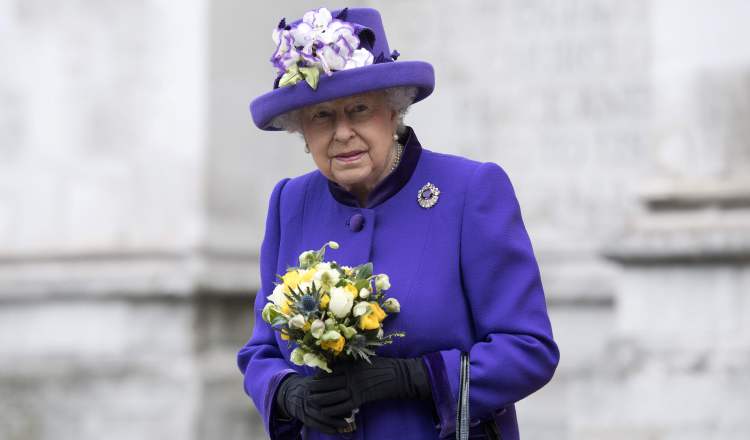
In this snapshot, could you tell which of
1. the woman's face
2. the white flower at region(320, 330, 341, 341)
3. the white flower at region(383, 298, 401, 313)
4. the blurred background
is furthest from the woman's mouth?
the blurred background

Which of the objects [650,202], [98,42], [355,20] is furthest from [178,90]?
[355,20]

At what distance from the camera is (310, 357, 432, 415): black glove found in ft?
8.54

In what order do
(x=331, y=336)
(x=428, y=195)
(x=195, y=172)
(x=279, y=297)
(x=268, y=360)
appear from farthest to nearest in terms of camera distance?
(x=195, y=172) < (x=268, y=360) < (x=428, y=195) < (x=279, y=297) < (x=331, y=336)

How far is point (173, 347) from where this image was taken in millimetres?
6758

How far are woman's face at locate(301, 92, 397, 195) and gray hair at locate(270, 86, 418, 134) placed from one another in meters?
0.02

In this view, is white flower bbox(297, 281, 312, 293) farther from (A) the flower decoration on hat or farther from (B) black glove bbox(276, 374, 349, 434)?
(A) the flower decoration on hat

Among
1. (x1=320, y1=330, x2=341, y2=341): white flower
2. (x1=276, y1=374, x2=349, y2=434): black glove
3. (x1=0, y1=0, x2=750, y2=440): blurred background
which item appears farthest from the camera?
(x1=0, y1=0, x2=750, y2=440): blurred background

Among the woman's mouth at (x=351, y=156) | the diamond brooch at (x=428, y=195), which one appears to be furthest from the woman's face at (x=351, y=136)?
the diamond brooch at (x=428, y=195)

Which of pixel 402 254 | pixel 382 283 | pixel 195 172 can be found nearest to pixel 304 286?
pixel 382 283

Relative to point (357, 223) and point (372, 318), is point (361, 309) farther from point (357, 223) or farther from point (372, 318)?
point (357, 223)

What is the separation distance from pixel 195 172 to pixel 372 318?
4459 millimetres

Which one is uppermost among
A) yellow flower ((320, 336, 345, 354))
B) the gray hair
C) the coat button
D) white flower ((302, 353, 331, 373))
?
the gray hair

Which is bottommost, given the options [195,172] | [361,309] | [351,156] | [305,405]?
[305,405]

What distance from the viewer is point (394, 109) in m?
2.87
